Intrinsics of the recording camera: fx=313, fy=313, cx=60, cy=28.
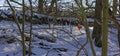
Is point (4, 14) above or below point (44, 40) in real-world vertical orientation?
above

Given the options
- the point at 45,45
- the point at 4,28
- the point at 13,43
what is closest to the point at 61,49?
the point at 45,45

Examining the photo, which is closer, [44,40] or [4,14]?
[44,40]

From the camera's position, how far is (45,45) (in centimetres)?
909

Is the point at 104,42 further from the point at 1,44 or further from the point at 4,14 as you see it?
the point at 4,14

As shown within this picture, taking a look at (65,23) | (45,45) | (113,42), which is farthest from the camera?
(65,23)

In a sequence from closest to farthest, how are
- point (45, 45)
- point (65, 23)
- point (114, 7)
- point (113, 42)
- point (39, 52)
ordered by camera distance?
1. point (114, 7)
2. point (39, 52)
3. point (45, 45)
4. point (113, 42)
5. point (65, 23)

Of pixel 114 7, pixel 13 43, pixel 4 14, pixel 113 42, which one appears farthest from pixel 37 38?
pixel 114 7

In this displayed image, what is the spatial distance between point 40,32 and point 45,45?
3.80 feet

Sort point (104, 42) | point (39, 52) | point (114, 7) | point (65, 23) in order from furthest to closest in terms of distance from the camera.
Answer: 1. point (65, 23)
2. point (39, 52)
3. point (114, 7)
4. point (104, 42)

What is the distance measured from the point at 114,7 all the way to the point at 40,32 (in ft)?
30.4

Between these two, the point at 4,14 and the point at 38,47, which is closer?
the point at 38,47

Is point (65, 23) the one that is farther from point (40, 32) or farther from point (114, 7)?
point (114, 7)

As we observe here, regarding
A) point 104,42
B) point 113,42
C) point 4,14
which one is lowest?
point 113,42

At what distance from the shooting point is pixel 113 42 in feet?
33.2
